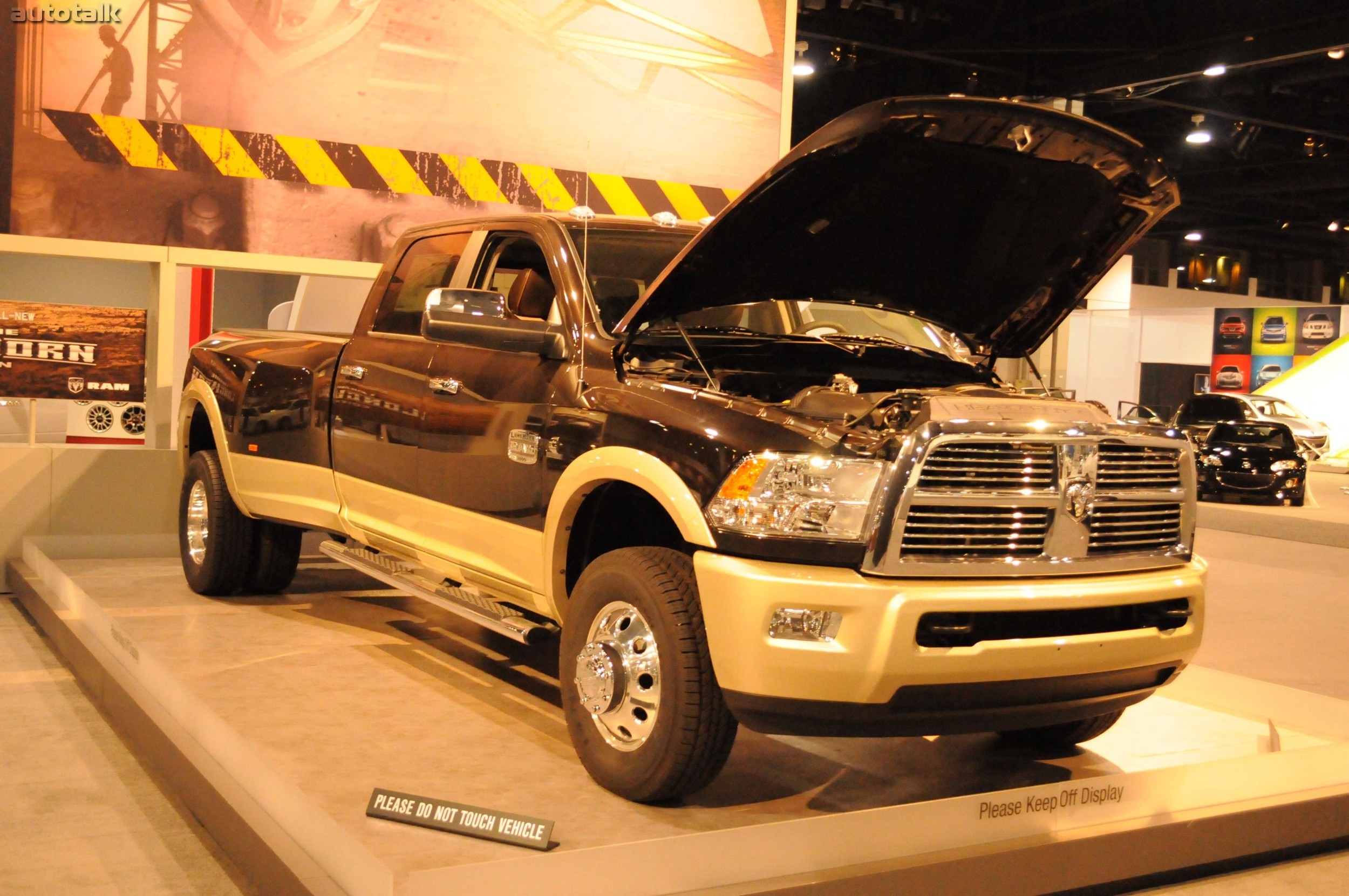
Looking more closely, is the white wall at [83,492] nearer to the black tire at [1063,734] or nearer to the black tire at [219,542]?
the black tire at [219,542]

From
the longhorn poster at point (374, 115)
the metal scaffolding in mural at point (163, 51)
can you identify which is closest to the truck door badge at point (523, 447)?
the longhorn poster at point (374, 115)

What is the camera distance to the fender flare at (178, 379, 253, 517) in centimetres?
567

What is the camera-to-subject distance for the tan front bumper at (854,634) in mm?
2920

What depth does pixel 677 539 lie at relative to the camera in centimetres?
367

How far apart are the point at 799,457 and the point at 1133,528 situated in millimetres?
979

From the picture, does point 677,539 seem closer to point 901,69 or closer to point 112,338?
point 112,338

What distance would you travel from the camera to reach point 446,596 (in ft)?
14.1

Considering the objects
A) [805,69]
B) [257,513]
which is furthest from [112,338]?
[805,69]

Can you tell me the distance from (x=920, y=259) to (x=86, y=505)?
16.0 ft

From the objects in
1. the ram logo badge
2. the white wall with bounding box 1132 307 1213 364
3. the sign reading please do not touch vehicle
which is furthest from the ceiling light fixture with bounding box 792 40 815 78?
the sign reading please do not touch vehicle

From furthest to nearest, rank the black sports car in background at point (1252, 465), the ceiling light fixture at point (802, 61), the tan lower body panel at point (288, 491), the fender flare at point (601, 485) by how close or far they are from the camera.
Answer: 1. the ceiling light fixture at point (802, 61)
2. the black sports car in background at point (1252, 465)
3. the tan lower body panel at point (288, 491)
4. the fender flare at point (601, 485)

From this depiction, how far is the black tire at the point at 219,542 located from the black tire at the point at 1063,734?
3434mm

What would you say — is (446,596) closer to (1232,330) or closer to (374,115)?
(374,115)

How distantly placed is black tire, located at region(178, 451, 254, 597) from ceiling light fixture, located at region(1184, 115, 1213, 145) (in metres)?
17.3
